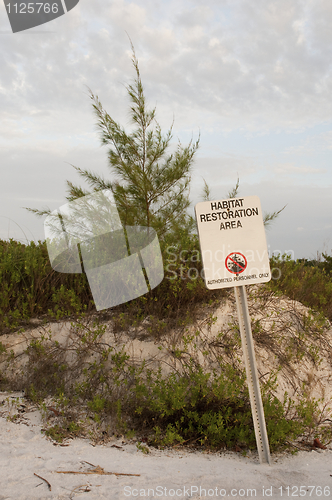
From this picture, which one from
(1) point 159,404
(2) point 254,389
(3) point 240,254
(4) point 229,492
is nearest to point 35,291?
(1) point 159,404

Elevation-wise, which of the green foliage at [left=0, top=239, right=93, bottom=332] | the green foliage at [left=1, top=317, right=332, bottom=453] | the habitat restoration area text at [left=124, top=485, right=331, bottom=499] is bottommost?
the habitat restoration area text at [left=124, top=485, right=331, bottom=499]

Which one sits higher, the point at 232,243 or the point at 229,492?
the point at 232,243

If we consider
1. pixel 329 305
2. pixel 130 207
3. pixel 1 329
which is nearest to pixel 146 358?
pixel 1 329

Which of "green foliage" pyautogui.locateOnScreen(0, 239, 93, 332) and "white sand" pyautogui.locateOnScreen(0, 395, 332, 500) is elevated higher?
"green foliage" pyautogui.locateOnScreen(0, 239, 93, 332)

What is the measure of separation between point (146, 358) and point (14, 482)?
2.03 m

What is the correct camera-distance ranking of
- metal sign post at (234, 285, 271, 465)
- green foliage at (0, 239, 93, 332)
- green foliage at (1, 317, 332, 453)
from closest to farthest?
1. metal sign post at (234, 285, 271, 465)
2. green foliage at (1, 317, 332, 453)
3. green foliage at (0, 239, 93, 332)

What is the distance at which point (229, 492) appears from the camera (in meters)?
2.75

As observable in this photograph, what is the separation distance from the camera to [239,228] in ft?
11.4

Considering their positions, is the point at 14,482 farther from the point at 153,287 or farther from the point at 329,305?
the point at 329,305

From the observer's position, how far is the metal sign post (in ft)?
A: 10.9

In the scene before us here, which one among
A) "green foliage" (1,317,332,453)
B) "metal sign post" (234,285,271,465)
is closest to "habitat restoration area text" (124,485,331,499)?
"metal sign post" (234,285,271,465)

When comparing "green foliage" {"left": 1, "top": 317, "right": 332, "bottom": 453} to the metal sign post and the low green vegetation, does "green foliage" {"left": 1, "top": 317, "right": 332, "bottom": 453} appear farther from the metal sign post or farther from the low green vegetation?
the metal sign post

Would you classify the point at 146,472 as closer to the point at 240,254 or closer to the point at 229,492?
the point at 229,492

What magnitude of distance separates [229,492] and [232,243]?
2073 mm
